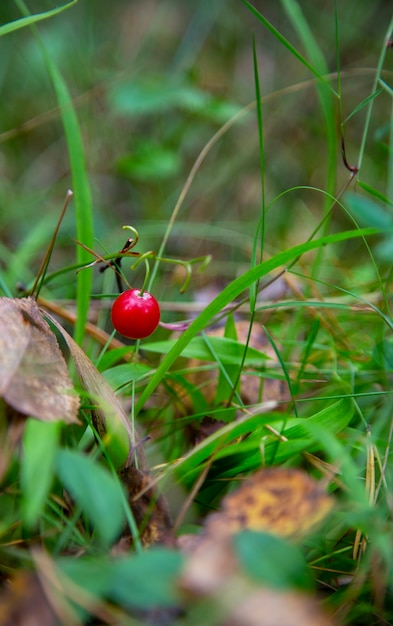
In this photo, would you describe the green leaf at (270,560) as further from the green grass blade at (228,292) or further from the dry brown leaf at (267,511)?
the green grass blade at (228,292)

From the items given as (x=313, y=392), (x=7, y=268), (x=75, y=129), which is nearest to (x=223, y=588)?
(x=313, y=392)

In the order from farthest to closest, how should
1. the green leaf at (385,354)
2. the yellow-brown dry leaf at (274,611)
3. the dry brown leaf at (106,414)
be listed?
the green leaf at (385,354) → the dry brown leaf at (106,414) → the yellow-brown dry leaf at (274,611)

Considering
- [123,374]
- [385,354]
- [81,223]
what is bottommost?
[385,354]

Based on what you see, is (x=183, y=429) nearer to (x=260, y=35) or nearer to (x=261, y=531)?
(x=261, y=531)

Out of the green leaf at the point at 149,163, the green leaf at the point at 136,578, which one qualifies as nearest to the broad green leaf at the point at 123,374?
the green leaf at the point at 136,578

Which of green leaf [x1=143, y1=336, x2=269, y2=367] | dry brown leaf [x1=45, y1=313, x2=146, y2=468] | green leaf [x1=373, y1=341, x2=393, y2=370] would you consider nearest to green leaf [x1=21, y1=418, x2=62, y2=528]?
dry brown leaf [x1=45, y1=313, x2=146, y2=468]

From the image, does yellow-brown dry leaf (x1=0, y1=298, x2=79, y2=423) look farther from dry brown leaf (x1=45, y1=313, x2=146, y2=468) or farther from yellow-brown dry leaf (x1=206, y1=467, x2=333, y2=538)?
yellow-brown dry leaf (x1=206, y1=467, x2=333, y2=538)

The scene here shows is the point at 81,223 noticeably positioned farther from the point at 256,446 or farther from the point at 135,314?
the point at 256,446

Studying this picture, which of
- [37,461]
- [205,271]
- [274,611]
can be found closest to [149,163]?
[205,271]
